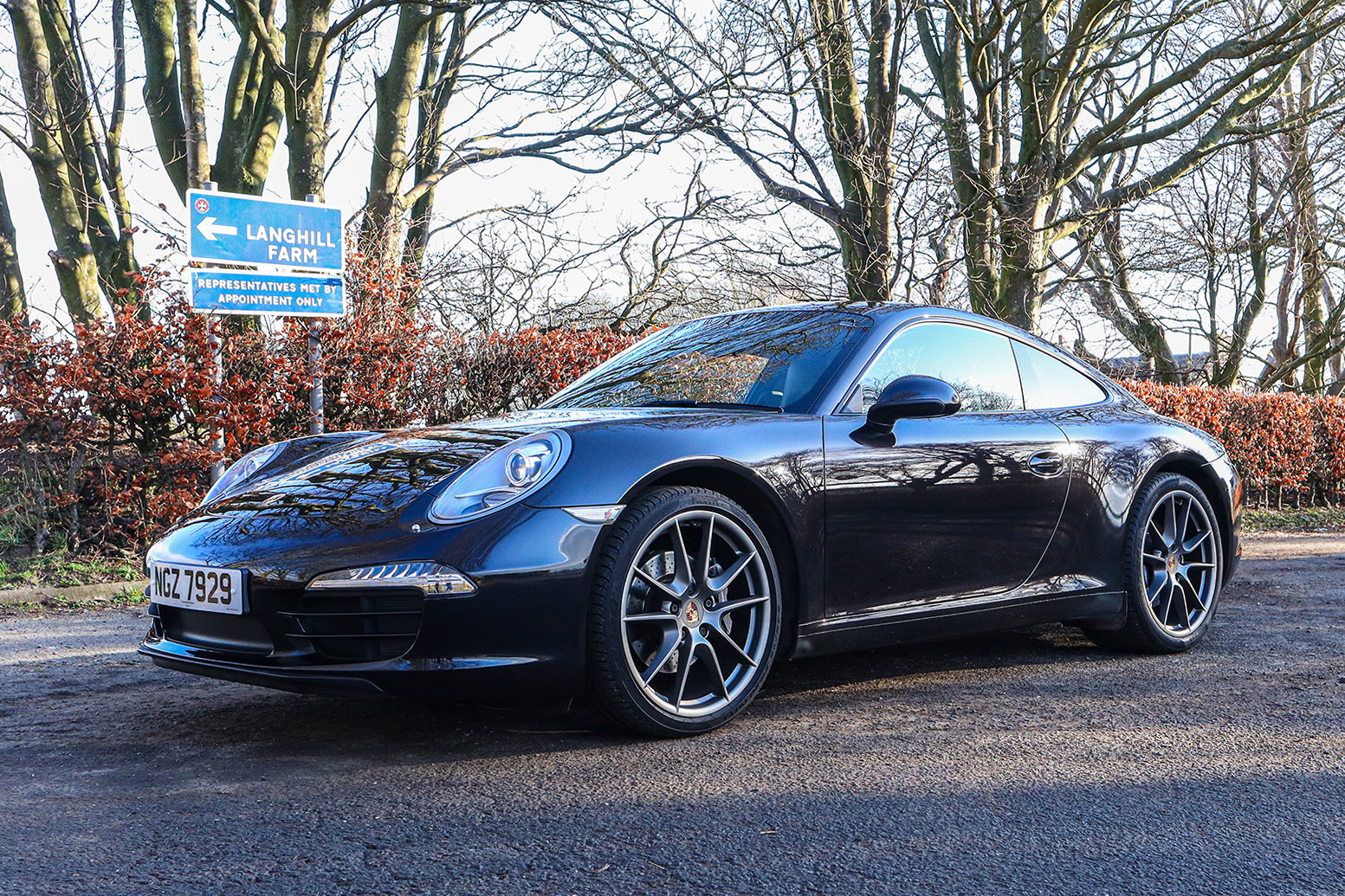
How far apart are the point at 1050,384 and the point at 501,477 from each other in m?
2.57

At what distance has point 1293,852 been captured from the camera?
254 centimetres

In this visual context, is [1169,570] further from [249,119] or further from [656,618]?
[249,119]

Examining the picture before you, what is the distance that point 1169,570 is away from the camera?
5000 millimetres

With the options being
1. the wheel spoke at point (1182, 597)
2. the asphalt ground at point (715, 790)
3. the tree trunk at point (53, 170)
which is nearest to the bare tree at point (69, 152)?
the tree trunk at point (53, 170)

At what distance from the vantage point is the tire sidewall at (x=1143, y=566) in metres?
4.79

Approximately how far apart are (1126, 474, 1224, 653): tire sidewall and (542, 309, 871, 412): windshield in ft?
4.89

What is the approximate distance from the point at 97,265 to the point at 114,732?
36.1ft

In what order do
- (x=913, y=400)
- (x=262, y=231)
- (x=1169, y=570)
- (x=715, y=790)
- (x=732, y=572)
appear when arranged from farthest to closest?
(x=262, y=231)
(x=1169, y=570)
(x=913, y=400)
(x=732, y=572)
(x=715, y=790)

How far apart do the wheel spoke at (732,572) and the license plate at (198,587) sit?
132 cm

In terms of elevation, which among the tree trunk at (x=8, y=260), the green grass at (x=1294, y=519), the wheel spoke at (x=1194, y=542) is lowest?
the green grass at (x=1294, y=519)

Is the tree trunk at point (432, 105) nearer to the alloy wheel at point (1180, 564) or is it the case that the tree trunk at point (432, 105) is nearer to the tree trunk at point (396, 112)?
the tree trunk at point (396, 112)

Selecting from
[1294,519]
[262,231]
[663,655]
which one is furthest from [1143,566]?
[1294,519]

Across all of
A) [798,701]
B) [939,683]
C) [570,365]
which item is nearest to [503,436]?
[798,701]

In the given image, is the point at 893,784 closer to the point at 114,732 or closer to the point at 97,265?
the point at 114,732
